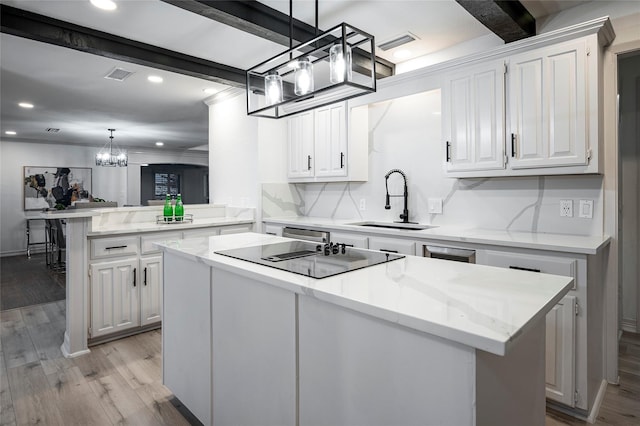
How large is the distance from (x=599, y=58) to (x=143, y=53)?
3.31 meters

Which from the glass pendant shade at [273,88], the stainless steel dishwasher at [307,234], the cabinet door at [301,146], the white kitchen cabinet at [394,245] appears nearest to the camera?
the glass pendant shade at [273,88]

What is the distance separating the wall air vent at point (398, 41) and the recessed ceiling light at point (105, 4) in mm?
1983

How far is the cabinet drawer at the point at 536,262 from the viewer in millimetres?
1977

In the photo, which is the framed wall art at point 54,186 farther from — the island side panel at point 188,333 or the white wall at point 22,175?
the island side panel at point 188,333

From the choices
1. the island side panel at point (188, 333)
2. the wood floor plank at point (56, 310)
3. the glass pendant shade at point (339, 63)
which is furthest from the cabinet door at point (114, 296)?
the glass pendant shade at point (339, 63)

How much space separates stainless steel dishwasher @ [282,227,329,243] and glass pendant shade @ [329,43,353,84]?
201 cm

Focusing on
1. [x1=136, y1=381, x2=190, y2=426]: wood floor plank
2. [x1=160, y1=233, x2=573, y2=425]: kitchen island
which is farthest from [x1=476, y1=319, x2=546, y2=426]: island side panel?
[x1=136, y1=381, x2=190, y2=426]: wood floor plank

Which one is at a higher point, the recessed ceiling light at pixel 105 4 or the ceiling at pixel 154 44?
the ceiling at pixel 154 44

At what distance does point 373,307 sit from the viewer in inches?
40.3

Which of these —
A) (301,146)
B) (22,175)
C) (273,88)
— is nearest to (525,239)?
(273,88)

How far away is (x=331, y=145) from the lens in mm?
3762

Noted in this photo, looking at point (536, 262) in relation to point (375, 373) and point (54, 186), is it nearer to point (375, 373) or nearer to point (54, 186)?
point (375, 373)

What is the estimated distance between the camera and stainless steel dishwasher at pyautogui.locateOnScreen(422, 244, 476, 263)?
237 cm

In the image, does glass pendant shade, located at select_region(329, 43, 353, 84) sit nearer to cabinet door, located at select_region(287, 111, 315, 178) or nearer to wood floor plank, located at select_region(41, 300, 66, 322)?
cabinet door, located at select_region(287, 111, 315, 178)
